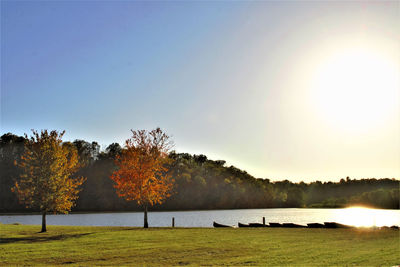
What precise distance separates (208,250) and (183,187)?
130162 mm

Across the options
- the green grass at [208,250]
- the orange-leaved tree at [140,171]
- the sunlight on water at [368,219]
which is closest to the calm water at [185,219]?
the sunlight on water at [368,219]

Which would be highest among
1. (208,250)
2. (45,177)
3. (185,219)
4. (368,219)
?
(45,177)

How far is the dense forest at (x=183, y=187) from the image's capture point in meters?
132

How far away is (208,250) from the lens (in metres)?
26.4

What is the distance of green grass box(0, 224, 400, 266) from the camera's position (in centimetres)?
2205

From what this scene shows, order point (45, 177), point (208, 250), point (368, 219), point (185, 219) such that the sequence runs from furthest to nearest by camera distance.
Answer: point (368, 219) < point (185, 219) < point (45, 177) < point (208, 250)

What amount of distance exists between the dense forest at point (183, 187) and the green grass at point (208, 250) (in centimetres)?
7673

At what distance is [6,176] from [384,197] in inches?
6259

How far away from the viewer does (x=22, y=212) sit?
120562mm

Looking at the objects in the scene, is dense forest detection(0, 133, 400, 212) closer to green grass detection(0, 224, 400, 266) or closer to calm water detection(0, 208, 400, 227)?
calm water detection(0, 208, 400, 227)

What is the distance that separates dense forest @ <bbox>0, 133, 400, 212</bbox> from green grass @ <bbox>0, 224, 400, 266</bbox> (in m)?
76.7

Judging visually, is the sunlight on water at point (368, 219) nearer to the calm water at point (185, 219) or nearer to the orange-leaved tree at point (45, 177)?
the calm water at point (185, 219)

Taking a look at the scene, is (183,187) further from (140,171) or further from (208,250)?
(208,250)

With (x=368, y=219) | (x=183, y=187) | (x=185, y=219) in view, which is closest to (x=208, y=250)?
(x=185, y=219)
